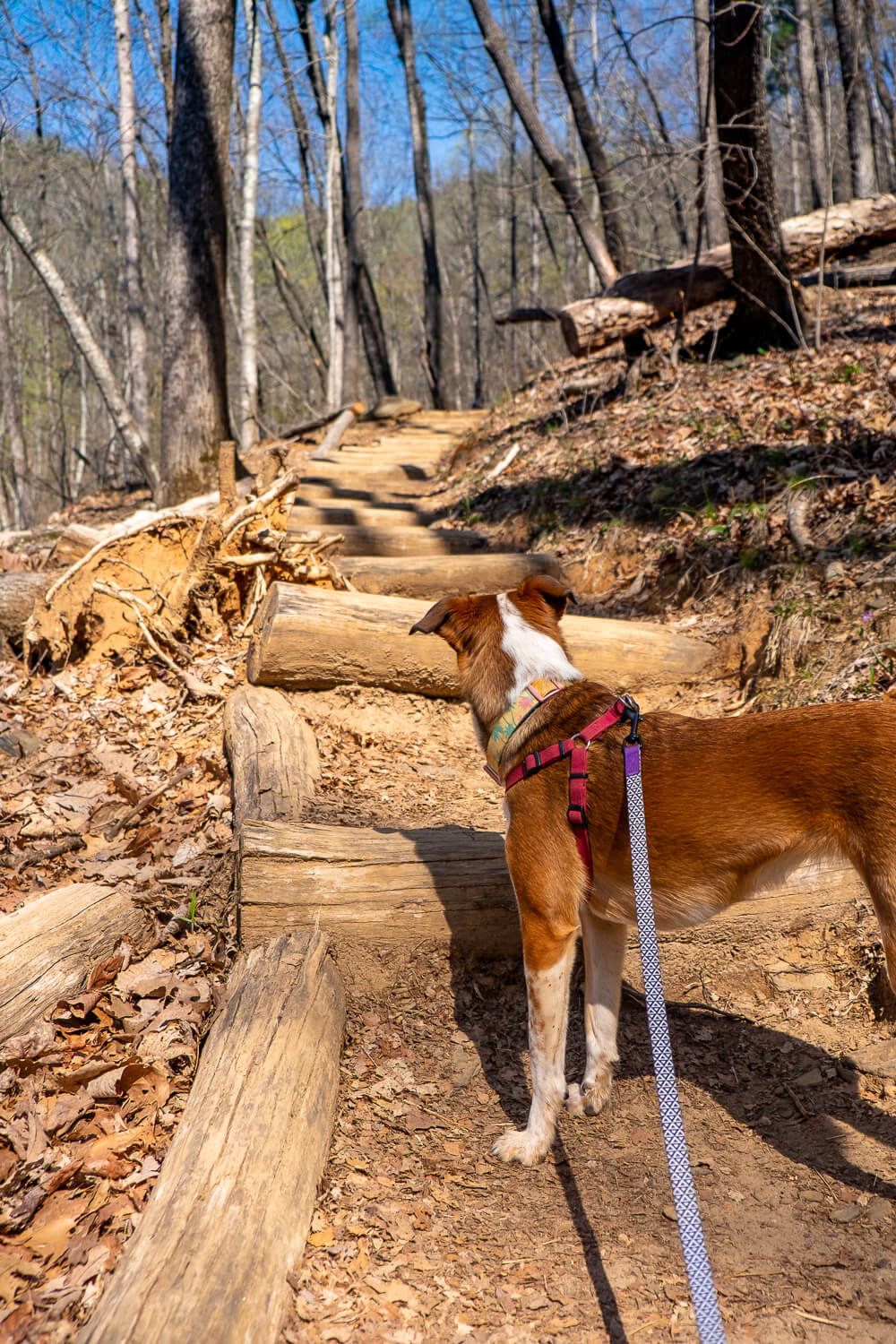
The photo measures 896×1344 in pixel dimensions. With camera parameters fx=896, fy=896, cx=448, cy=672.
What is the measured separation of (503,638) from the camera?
3682 millimetres

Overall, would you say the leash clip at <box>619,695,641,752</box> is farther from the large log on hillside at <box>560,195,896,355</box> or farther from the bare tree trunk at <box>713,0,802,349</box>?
the large log on hillside at <box>560,195,896,355</box>

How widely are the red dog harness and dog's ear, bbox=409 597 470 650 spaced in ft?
2.38

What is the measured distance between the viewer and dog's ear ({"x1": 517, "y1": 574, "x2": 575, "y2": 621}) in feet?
12.5

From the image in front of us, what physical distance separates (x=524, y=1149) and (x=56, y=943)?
2.06 meters

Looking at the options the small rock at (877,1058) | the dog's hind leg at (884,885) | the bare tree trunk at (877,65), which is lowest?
the small rock at (877,1058)

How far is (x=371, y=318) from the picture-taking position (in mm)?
24094

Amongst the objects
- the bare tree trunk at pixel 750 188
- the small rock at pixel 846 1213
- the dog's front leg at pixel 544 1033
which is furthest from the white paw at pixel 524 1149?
the bare tree trunk at pixel 750 188

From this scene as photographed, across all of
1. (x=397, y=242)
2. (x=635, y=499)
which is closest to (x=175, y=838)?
(x=635, y=499)

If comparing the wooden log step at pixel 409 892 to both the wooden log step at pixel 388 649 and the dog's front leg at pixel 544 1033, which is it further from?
the wooden log step at pixel 388 649

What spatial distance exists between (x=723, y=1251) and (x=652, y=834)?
128 centimetres

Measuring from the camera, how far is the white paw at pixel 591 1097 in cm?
354

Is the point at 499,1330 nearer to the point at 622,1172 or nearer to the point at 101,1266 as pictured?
the point at 622,1172

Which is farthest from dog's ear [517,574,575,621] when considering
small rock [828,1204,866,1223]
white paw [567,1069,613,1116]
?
small rock [828,1204,866,1223]

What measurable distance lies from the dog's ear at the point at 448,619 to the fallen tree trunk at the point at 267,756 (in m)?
1.30
